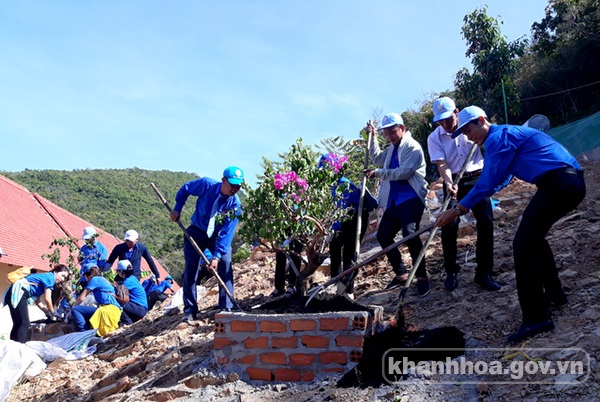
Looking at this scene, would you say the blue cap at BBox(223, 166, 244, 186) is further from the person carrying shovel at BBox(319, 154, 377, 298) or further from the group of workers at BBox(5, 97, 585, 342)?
the person carrying shovel at BBox(319, 154, 377, 298)

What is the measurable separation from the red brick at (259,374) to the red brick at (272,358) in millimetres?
68

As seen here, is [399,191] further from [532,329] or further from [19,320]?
[19,320]

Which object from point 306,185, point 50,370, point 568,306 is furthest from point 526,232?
point 50,370

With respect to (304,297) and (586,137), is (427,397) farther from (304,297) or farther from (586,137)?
(586,137)

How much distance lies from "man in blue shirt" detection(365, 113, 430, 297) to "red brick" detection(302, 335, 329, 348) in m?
1.40

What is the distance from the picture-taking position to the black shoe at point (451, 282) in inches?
192

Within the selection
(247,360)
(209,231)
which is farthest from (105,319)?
(247,360)

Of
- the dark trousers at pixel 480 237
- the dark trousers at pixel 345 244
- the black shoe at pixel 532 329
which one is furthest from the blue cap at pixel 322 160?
the black shoe at pixel 532 329

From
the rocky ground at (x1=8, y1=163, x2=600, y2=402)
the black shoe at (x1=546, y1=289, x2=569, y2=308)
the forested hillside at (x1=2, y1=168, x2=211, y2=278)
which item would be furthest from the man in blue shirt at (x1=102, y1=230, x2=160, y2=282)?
the forested hillside at (x1=2, y1=168, x2=211, y2=278)

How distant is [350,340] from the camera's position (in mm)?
3760

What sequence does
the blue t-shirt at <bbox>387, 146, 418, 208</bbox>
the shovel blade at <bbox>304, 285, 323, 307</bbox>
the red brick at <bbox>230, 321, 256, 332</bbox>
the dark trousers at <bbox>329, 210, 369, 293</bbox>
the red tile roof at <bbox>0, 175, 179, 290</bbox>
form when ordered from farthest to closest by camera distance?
1. the red tile roof at <bbox>0, 175, 179, 290</bbox>
2. the dark trousers at <bbox>329, 210, 369, 293</bbox>
3. the blue t-shirt at <bbox>387, 146, 418, 208</bbox>
4. the shovel blade at <bbox>304, 285, 323, 307</bbox>
5. the red brick at <bbox>230, 321, 256, 332</bbox>

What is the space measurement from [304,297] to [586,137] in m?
9.02

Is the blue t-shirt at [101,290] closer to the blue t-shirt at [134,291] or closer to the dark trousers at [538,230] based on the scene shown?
the blue t-shirt at [134,291]

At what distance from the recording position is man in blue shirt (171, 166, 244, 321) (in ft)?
18.2
